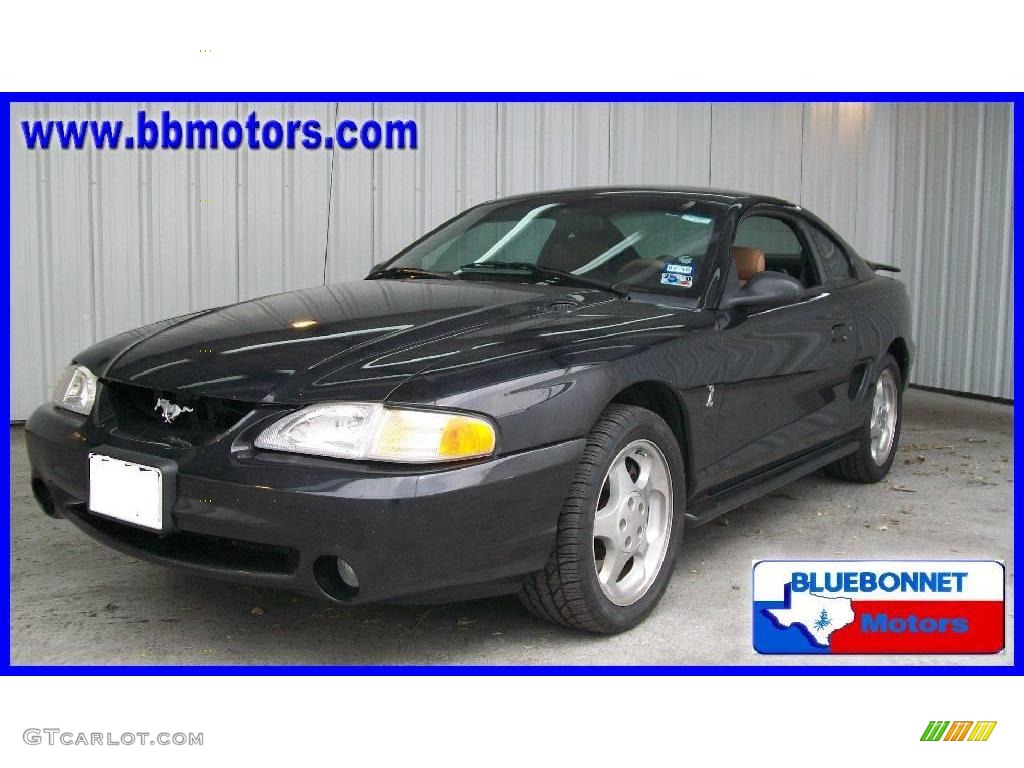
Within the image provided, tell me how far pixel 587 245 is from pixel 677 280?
36 centimetres

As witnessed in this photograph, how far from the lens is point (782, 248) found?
446 cm

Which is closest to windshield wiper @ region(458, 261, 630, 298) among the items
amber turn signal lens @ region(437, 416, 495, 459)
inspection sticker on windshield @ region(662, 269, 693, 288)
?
inspection sticker on windshield @ region(662, 269, 693, 288)

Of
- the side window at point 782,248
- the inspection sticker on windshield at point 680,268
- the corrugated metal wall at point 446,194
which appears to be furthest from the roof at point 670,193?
the corrugated metal wall at point 446,194

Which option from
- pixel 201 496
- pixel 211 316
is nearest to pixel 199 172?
pixel 211 316

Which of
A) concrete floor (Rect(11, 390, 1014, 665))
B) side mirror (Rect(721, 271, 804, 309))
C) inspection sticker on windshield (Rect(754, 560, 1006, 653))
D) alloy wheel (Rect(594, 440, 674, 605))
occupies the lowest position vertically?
concrete floor (Rect(11, 390, 1014, 665))

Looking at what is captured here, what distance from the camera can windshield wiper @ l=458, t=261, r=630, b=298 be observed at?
3.61m

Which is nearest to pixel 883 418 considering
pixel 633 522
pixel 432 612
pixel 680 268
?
pixel 680 268

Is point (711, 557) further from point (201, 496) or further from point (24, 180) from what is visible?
point (24, 180)

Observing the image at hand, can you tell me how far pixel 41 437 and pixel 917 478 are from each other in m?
3.90

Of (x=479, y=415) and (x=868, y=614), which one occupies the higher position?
(x=479, y=415)

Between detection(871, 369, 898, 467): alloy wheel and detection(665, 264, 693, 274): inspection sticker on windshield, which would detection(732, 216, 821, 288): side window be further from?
detection(871, 369, 898, 467): alloy wheel

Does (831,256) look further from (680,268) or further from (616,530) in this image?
(616,530)

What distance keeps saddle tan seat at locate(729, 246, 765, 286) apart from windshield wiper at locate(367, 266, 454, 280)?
1.09 meters

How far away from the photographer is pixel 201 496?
8.73ft
